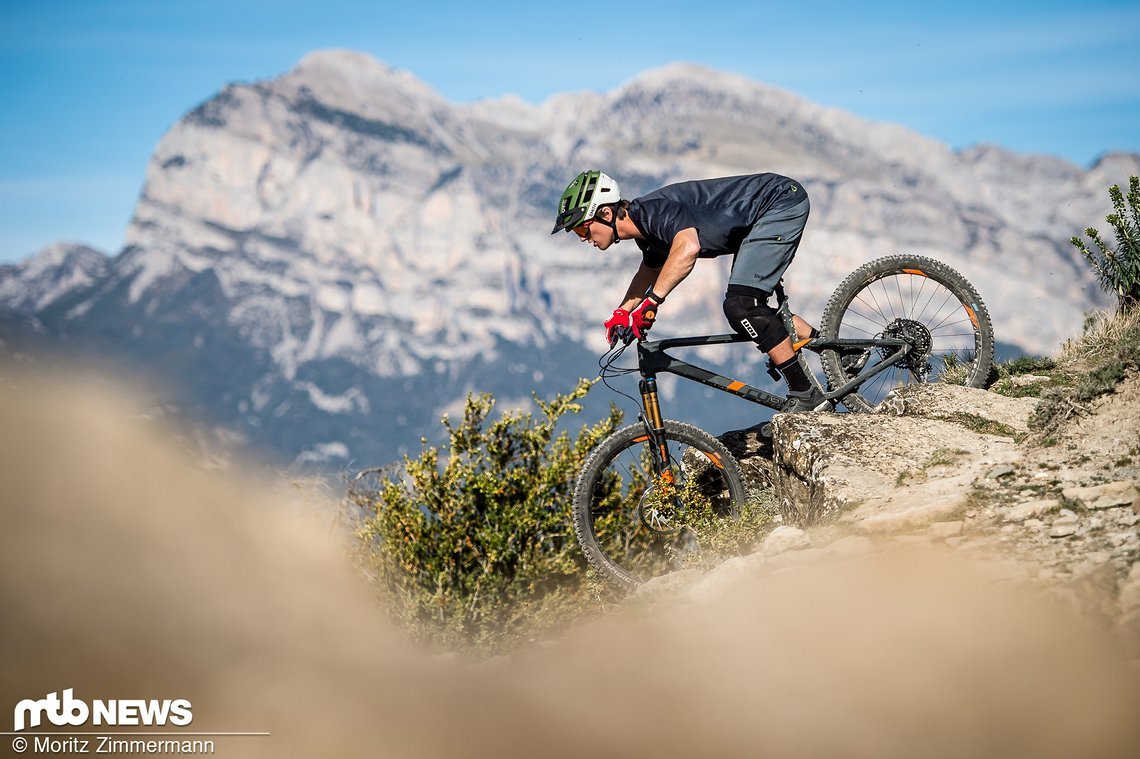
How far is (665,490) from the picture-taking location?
835cm

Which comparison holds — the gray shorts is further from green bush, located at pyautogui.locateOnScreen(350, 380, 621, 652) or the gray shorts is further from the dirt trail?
green bush, located at pyautogui.locateOnScreen(350, 380, 621, 652)

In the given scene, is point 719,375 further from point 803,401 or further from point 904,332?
point 904,332

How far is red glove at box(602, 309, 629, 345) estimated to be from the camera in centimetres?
773

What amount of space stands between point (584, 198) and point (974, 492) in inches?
151

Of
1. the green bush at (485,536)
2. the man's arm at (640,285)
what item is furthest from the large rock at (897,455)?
the green bush at (485,536)

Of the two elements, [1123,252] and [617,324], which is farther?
[1123,252]

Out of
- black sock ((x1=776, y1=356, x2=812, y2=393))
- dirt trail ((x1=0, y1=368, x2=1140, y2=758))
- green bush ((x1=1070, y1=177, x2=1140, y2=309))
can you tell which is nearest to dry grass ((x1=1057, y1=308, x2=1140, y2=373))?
green bush ((x1=1070, y1=177, x2=1140, y2=309))

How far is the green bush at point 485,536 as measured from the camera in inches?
378

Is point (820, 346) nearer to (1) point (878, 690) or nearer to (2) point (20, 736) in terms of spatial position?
(1) point (878, 690)

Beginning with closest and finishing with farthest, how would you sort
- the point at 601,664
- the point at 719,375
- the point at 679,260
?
the point at 601,664, the point at 679,260, the point at 719,375

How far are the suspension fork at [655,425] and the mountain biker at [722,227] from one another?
0.54 m

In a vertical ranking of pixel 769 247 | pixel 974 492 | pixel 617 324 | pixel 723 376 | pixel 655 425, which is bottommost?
pixel 974 492

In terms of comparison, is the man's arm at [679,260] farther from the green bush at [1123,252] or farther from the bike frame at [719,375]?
the green bush at [1123,252]

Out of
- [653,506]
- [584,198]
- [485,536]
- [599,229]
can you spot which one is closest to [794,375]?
[653,506]
